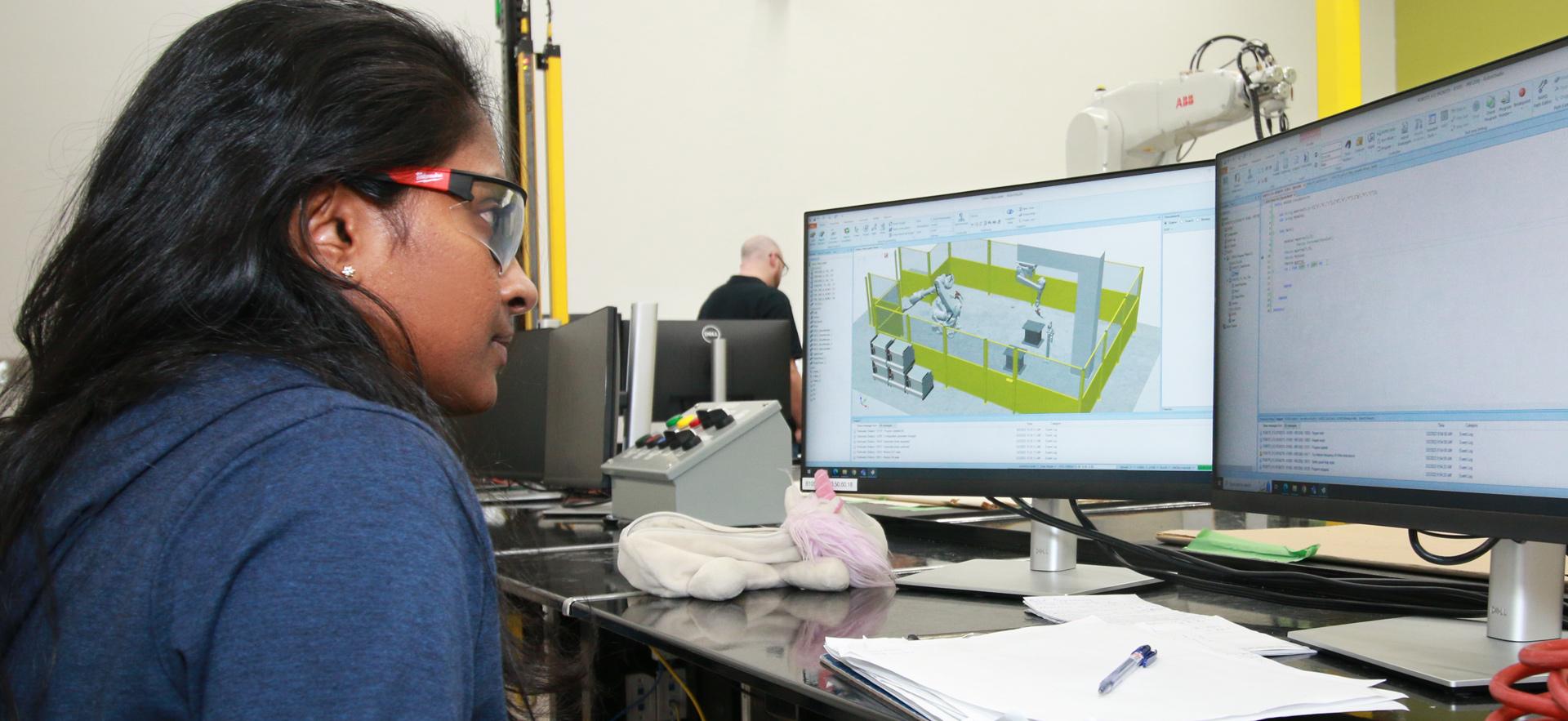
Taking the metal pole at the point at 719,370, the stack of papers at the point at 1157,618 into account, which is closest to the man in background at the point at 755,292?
the metal pole at the point at 719,370

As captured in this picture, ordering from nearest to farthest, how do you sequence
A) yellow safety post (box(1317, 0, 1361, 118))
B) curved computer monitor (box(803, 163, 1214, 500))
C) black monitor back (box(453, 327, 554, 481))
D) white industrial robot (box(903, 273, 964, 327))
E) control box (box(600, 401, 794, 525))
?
curved computer monitor (box(803, 163, 1214, 500)), white industrial robot (box(903, 273, 964, 327)), control box (box(600, 401, 794, 525)), black monitor back (box(453, 327, 554, 481)), yellow safety post (box(1317, 0, 1361, 118))

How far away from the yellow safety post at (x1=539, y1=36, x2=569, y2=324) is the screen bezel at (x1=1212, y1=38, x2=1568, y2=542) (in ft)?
5.91

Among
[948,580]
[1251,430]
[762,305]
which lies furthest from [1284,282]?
[762,305]

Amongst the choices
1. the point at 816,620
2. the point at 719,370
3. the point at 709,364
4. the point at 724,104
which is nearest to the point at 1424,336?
the point at 816,620

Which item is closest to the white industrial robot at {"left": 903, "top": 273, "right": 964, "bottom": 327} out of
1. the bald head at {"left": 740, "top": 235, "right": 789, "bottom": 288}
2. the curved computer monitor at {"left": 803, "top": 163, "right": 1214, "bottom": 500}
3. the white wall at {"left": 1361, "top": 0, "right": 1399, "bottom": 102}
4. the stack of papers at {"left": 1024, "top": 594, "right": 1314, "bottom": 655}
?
the curved computer monitor at {"left": 803, "top": 163, "right": 1214, "bottom": 500}

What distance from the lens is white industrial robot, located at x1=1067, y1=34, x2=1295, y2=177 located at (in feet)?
7.16

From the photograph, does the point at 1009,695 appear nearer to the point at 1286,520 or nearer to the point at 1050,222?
the point at 1050,222

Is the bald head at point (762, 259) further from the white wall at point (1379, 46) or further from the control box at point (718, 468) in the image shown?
the white wall at point (1379, 46)

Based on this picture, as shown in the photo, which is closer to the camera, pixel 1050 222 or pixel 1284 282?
pixel 1284 282

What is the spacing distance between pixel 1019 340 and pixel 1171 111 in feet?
4.34

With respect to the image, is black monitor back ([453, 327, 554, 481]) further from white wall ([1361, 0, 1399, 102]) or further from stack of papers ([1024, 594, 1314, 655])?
white wall ([1361, 0, 1399, 102])

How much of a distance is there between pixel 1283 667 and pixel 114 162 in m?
0.82

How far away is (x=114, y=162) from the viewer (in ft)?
2.32

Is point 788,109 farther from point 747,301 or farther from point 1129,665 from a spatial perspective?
point 1129,665
